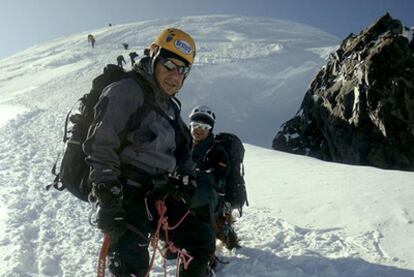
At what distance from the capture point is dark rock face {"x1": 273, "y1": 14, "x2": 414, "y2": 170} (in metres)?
23.9

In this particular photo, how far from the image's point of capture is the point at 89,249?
543cm

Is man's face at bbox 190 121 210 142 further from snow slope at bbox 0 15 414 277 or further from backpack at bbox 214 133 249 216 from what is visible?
snow slope at bbox 0 15 414 277

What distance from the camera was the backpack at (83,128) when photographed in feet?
10.3

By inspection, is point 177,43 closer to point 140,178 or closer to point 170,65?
point 170,65

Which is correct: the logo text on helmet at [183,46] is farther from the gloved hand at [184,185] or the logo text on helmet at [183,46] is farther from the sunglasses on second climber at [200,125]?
the sunglasses on second climber at [200,125]

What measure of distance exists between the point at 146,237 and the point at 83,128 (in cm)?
100

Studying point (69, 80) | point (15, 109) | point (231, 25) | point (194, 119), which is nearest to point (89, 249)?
point (194, 119)

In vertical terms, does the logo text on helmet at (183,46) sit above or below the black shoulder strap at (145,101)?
above

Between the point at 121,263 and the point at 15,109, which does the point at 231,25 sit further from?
the point at 121,263

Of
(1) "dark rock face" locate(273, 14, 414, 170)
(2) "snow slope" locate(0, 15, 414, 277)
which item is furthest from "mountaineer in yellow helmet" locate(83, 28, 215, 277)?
(1) "dark rock face" locate(273, 14, 414, 170)

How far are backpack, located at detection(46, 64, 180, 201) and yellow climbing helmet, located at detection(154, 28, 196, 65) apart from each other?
37 cm

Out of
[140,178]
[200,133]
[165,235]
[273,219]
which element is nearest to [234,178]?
[200,133]

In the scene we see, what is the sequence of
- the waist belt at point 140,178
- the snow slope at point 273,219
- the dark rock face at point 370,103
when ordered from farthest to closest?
1. the dark rock face at point 370,103
2. the snow slope at point 273,219
3. the waist belt at point 140,178

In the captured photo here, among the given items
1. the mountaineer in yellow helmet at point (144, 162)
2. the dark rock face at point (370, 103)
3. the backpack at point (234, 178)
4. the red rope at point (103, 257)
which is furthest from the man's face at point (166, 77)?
the dark rock face at point (370, 103)
